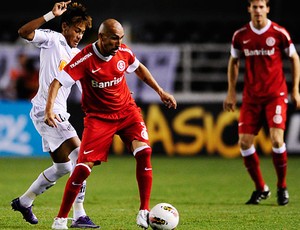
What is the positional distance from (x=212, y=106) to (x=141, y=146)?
33.7 feet

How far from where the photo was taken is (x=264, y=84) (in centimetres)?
1067

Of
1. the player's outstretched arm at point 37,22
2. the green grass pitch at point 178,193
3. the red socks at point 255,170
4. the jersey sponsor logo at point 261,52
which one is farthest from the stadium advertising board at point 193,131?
the player's outstretched arm at point 37,22

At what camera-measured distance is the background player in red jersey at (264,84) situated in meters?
10.6

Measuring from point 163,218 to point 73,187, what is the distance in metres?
0.85

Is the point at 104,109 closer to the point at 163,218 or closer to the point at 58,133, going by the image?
the point at 58,133

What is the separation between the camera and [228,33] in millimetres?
23000

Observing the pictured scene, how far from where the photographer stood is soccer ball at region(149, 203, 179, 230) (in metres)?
7.70

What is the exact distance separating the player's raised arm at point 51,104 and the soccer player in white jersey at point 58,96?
1.99 ft

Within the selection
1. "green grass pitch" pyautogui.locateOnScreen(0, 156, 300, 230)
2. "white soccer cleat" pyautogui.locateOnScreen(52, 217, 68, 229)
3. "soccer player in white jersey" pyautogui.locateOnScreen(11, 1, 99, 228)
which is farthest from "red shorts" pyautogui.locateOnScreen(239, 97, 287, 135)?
"white soccer cleat" pyautogui.locateOnScreen(52, 217, 68, 229)

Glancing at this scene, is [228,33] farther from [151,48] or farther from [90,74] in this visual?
[90,74]

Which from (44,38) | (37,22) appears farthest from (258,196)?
(37,22)

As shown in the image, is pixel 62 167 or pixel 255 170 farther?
pixel 255 170

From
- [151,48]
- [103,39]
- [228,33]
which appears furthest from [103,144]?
[228,33]

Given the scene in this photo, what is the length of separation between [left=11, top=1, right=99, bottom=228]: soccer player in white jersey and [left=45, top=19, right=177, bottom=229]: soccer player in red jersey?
260mm
